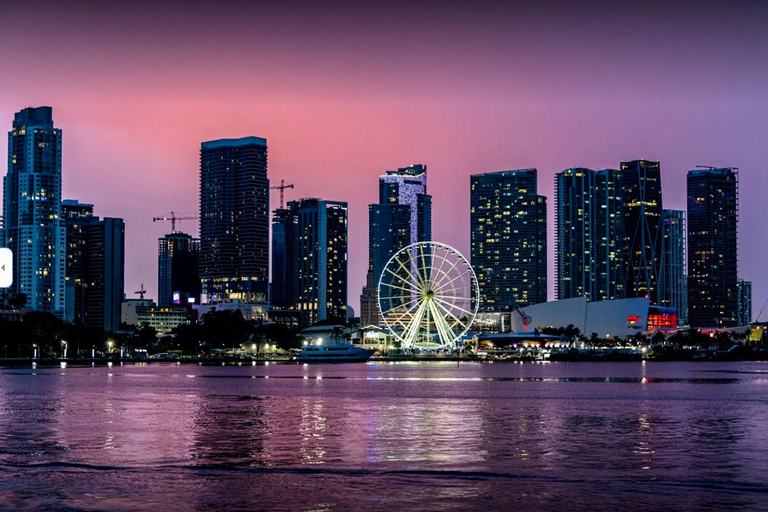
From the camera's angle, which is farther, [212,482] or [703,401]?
[703,401]

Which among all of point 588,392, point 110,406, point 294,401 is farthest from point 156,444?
point 588,392

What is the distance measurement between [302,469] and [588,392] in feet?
220

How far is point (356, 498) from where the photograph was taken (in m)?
34.9

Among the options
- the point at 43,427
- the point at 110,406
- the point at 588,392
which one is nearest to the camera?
the point at 43,427

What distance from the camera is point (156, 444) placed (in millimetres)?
50312

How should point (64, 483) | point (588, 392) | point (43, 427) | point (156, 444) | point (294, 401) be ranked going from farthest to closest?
point (588, 392) → point (294, 401) → point (43, 427) → point (156, 444) → point (64, 483)

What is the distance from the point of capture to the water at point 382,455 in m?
35.2

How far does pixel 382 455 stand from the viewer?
45.9 metres

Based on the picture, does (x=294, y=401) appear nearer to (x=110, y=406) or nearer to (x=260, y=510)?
(x=110, y=406)

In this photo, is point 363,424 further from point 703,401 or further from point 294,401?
point 703,401

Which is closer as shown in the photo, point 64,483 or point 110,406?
point 64,483

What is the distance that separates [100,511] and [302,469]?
34.3 feet

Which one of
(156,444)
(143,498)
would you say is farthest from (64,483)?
(156,444)

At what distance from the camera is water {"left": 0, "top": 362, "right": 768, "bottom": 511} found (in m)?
35.2
